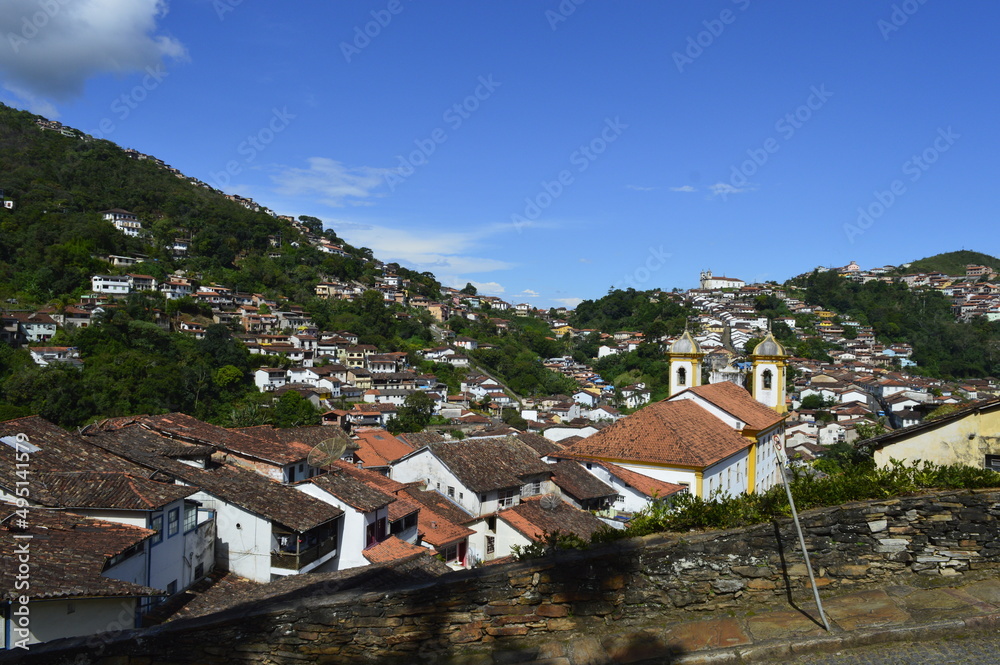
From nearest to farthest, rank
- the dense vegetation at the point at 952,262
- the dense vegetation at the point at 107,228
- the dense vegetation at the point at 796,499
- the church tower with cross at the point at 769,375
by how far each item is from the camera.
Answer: the dense vegetation at the point at 796,499 < the church tower with cross at the point at 769,375 < the dense vegetation at the point at 107,228 < the dense vegetation at the point at 952,262

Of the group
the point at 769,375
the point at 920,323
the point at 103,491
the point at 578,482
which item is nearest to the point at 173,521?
the point at 103,491

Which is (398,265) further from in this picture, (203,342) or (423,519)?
(423,519)

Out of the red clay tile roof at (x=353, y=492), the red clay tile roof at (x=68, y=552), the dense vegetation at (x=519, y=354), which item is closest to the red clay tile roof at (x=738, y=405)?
the red clay tile roof at (x=353, y=492)

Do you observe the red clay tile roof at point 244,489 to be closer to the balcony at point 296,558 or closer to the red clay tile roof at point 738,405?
the balcony at point 296,558

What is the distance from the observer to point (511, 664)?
4117 millimetres

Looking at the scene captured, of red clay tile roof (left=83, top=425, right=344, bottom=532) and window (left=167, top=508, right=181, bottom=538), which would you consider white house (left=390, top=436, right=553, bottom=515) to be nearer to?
red clay tile roof (left=83, top=425, right=344, bottom=532)

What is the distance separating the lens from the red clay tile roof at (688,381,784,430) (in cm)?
2062

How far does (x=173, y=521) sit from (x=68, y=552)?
10.3 feet

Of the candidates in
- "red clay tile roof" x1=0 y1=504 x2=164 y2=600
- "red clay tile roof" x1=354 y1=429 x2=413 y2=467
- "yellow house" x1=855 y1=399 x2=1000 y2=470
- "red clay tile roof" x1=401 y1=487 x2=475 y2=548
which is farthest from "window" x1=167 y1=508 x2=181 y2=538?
"red clay tile roof" x1=354 y1=429 x2=413 y2=467

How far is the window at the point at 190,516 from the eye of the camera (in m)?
12.6

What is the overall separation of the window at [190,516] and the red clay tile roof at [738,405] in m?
15.4

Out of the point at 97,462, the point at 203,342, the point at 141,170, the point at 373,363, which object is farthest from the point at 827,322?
the point at 141,170

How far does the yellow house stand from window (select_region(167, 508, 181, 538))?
12.1 metres

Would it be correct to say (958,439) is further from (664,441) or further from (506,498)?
(506,498)
